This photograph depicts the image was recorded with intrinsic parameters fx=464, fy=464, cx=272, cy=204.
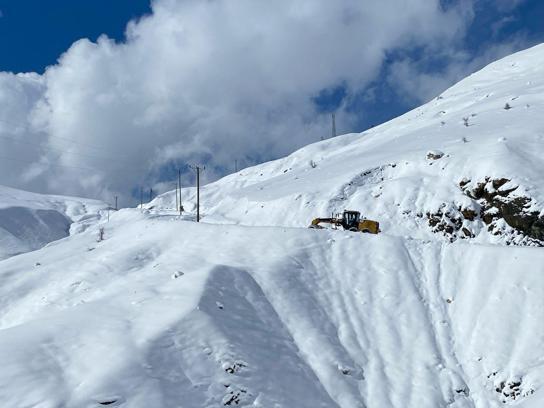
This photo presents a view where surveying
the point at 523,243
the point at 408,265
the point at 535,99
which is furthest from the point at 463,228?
the point at 535,99

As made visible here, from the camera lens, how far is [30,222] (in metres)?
110

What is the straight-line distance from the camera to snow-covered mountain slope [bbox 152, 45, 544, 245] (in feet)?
94.8

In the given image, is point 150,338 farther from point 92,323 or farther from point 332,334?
point 332,334

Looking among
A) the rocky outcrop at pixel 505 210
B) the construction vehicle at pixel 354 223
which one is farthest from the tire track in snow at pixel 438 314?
the rocky outcrop at pixel 505 210

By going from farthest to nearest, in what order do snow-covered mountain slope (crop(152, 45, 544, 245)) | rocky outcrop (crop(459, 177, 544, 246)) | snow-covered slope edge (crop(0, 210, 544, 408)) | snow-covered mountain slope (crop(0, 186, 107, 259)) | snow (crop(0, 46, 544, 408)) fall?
snow-covered mountain slope (crop(0, 186, 107, 259)) → snow-covered mountain slope (crop(152, 45, 544, 245)) → rocky outcrop (crop(459, 177, 544, 246)) → snow (crop(0, 46, 544, 408)) → snow-covered slope edge (crop(0, 210, 544, 408))

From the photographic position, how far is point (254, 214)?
43.4 m

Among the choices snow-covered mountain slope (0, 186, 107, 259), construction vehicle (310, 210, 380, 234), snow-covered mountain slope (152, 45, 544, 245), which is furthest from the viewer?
snow-covered mountain slope (0, 186, 107, 259)

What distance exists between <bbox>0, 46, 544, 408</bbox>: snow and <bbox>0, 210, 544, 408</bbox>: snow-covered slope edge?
0.06m

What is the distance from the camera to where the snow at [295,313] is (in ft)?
46.0

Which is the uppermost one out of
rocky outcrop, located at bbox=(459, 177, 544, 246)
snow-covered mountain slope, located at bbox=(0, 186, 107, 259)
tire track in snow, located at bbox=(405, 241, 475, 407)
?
snow-covered mountain slope, located at bbox=(0, 186, 107, 259)

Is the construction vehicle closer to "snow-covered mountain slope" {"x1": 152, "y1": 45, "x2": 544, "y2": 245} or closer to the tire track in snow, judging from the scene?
"snow-covered mountain slope" {"x1": 152, "y1": 45, "x2": 544, "y2": 245}

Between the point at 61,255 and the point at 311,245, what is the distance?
1955cm

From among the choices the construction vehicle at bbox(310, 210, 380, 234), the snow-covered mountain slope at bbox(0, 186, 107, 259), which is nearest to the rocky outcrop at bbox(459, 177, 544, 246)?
the construction vehicle at bbox(310, 210, 380, 234)

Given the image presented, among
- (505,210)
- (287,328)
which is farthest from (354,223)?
(287,328)
